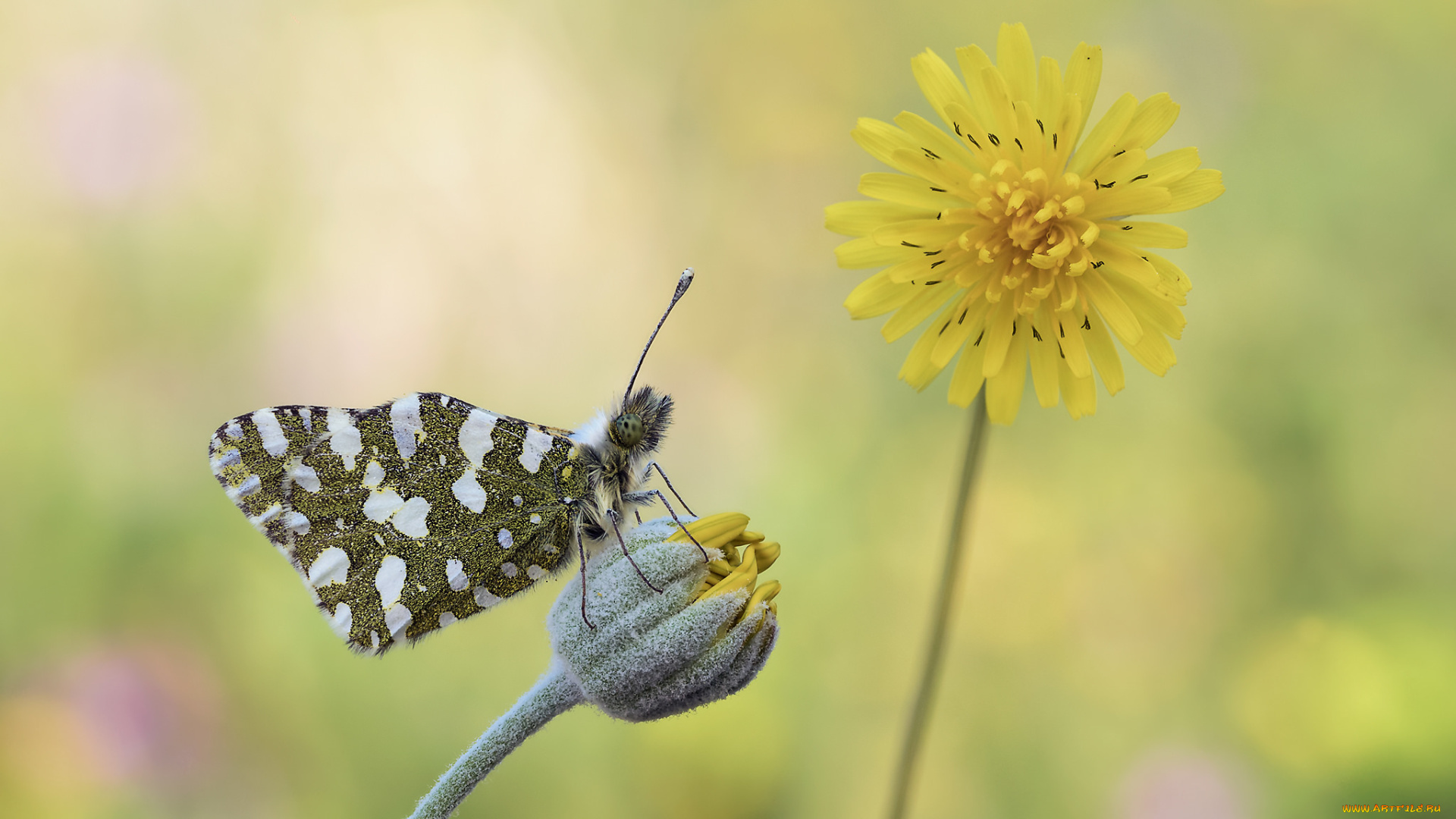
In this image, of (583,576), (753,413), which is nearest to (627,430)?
(583,576)

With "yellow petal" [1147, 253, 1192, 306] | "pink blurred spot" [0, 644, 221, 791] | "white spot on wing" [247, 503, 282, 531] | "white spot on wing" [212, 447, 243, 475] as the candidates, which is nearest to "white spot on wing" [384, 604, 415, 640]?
"white spot on wing" [247, 503, 282, 531]

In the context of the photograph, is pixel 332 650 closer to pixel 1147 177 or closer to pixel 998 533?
pixel 998 533

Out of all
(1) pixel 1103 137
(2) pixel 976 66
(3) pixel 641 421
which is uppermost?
(2) pixel 976 66

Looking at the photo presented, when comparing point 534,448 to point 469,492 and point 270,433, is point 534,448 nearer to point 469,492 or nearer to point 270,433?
point 469,492

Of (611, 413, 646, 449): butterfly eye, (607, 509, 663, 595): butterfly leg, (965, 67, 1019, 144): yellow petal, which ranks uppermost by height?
(965, 67, 1019, 144): yellow petal

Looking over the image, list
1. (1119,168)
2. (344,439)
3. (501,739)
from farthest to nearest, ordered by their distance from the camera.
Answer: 1. (344,439)
2. (1119,168)
3. (501,739)

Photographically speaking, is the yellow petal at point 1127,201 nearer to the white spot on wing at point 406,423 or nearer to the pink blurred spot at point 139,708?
the white spot on wing at point 406,423

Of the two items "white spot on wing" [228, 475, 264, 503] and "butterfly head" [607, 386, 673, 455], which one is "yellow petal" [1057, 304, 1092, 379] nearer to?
"butterfly head" [607, 386, 673, 455]
